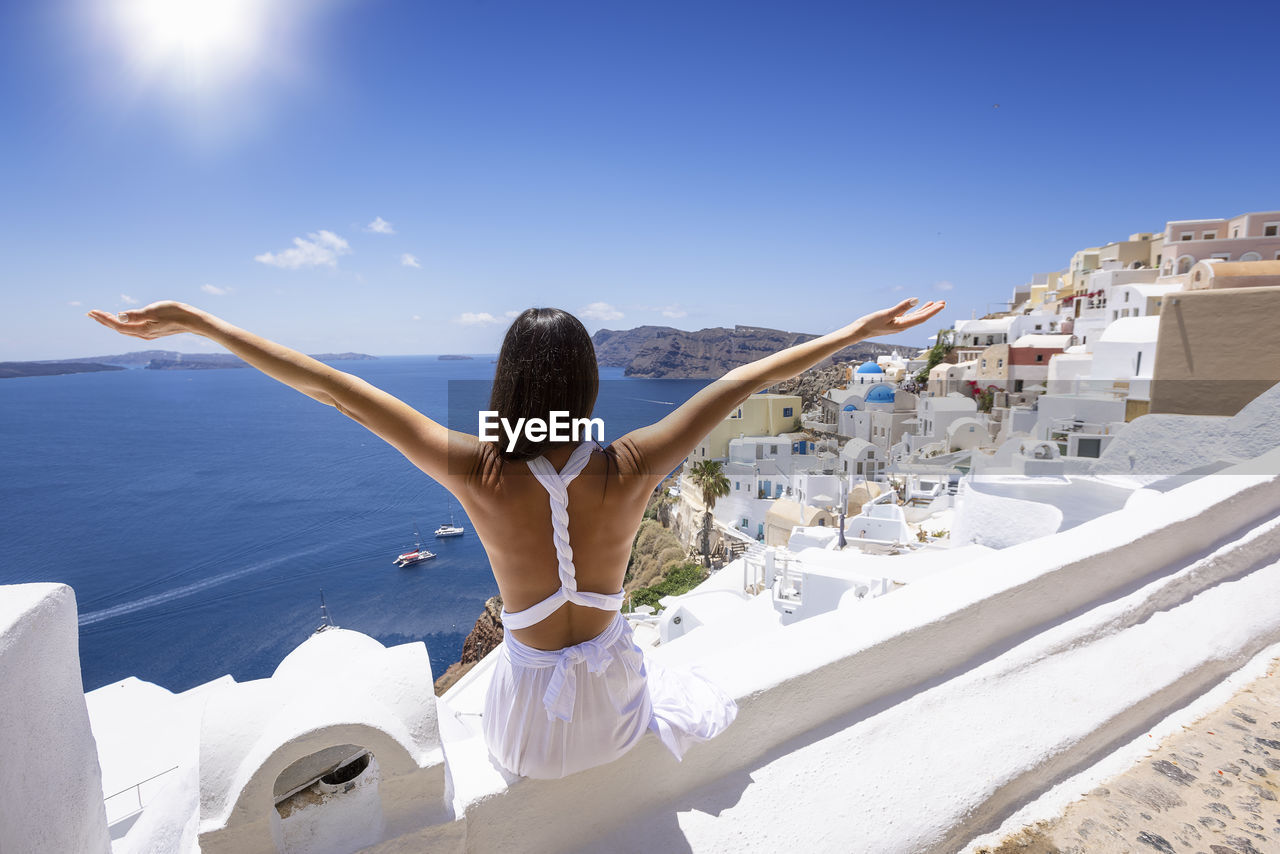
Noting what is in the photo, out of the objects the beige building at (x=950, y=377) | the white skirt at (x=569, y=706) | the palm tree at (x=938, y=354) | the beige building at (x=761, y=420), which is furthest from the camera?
the palm tree at (x=938, y=354)

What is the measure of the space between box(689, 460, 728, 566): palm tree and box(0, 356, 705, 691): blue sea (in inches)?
165

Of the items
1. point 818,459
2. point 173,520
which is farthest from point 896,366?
point 173,520

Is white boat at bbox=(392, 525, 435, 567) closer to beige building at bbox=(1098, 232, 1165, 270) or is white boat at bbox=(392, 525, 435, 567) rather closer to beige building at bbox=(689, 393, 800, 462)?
A: beige building at bbox=(689, 393, 800, 462)

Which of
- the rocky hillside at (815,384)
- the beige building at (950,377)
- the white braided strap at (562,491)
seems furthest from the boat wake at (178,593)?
the white braided strap at (562,491)

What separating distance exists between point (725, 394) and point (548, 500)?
18.7 inches

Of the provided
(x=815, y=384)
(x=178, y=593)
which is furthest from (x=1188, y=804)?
(x=815, y=384)

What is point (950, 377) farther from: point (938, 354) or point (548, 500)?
point (548, 500)

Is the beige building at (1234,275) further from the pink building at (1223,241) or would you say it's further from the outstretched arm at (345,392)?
the outstretched arm at (345,392)

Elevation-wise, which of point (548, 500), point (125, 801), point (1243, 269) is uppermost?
point (1243, 269)

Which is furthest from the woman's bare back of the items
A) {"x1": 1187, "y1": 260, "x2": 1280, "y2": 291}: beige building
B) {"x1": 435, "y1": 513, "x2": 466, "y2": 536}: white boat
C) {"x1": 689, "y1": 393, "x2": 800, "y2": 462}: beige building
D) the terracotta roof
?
{"x1": 435, "y1": 513, "x2": 466, "y2": 536}: white boat

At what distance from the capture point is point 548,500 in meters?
1.20

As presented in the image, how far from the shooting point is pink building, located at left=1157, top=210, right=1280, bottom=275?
27.5 m

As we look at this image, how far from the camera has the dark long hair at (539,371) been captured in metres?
1.21

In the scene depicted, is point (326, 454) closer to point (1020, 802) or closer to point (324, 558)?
point (324, 558)
